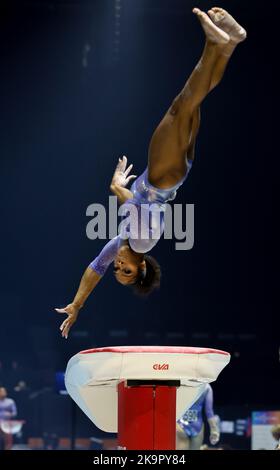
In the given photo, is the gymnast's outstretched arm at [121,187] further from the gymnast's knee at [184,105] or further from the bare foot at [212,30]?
the bare foot at [212,30]

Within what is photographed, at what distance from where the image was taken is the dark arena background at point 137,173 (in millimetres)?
10695

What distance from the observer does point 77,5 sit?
34.1 feet

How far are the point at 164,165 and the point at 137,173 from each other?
20.1ft

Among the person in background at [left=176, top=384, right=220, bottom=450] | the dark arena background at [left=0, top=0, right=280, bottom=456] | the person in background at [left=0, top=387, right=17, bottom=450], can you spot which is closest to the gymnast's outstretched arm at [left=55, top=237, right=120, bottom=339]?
the person in background at [left=176, top=384, right=220, bottom=450]

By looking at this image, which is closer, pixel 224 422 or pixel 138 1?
pixel 224 422

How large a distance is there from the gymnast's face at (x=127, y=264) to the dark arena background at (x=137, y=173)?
6.20 m

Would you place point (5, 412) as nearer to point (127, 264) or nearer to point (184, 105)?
point (127, 264)

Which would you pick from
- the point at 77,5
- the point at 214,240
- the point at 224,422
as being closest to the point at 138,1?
the point at 77,5

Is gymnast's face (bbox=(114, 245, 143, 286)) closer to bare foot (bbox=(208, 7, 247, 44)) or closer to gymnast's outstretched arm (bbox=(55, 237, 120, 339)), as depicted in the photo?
gymnast's outstretched arm (bbox=(55, 237, 120, 339))

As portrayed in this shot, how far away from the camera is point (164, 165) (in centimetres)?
470

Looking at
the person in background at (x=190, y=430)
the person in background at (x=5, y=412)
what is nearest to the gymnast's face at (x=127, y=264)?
the person in background at (x=190, y=430)

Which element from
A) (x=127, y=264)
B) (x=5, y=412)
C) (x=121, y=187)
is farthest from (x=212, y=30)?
(x=5, y=412)
